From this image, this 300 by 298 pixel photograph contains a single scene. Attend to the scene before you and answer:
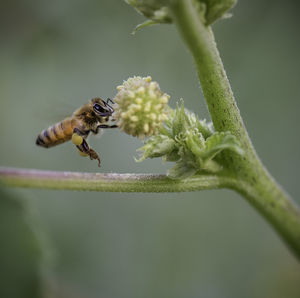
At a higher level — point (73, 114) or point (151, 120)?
point (73, 114)

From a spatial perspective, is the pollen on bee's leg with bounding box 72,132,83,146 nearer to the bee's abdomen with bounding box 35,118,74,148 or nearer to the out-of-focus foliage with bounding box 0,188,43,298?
the bee's abdomen with bounding box 35,118,74,148

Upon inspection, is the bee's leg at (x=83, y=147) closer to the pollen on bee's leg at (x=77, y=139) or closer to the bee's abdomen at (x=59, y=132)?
the pollen on bee's leg at (x=77, y=139)

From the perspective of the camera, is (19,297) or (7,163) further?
(7,163)

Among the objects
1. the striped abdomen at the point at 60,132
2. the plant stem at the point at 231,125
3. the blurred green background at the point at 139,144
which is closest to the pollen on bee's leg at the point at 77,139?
the striped abdomen at the point at 60,132

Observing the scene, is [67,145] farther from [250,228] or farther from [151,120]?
[151,120]

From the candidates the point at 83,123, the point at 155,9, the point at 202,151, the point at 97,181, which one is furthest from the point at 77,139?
the point at 155,9

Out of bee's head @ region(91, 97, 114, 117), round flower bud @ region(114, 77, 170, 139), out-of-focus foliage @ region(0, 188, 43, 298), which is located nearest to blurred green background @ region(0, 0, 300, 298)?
bee's head @ region(91, 97, 114, 117)

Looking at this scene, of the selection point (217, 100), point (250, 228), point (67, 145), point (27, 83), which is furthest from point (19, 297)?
point (27, 83)
